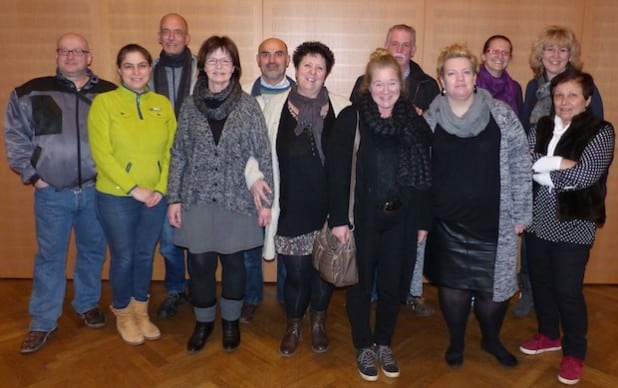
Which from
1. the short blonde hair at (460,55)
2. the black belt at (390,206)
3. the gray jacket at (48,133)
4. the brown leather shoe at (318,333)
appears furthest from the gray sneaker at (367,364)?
the gray jacket at (48,133)

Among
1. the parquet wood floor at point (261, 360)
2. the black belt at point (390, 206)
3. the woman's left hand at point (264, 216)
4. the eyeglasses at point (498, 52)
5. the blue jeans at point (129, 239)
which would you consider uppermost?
the eyeglasses at point (498, 52)

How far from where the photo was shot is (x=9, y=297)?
376 cm

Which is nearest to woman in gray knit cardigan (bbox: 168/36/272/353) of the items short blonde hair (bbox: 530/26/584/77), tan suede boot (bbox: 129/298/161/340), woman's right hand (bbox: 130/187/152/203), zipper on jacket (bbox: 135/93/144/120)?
woman's right hand (bbox: 130/187/152/203)

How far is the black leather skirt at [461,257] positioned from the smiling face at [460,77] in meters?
0.66

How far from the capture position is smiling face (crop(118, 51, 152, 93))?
2.76 m

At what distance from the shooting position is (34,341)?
2.96m

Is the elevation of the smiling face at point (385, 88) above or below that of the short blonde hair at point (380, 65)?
below

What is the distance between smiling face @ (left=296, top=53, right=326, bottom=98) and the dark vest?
4.26 ft

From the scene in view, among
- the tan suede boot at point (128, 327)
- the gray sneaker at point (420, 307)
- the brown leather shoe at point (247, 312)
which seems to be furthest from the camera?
the gray sneaker at point (420, 307)

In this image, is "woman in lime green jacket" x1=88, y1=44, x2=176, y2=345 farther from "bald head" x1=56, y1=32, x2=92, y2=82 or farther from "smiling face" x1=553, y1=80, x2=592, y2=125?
"smiling face" x1=553, y1=80, x2=592, y2=125

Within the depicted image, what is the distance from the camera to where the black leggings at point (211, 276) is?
2.77 meters

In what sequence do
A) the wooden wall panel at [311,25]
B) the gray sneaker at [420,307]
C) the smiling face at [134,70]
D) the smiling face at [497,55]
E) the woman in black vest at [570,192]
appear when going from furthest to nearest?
the wooden wall panel at [311,25]
the gray sneaker at [420,307]
the smiling face at [497,55]
the smiling face at [134,70]
the woman in black vest at [570,192]

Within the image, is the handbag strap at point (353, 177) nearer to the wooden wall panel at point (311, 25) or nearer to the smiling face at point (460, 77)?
the smiling face at point (460, 77)

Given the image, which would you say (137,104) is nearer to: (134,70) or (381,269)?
(134,70)
